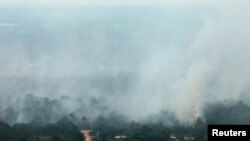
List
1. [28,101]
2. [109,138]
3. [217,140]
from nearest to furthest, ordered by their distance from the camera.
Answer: [217,140] → [109,138] → [28,101]

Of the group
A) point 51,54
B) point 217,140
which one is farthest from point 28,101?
point 217,140

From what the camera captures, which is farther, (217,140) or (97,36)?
(97,36)

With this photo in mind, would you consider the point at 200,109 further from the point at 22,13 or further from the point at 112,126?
the point at 22,13

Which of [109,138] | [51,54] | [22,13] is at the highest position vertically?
[22,13]

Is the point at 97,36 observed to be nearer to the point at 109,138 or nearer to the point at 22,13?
the point at 22,13

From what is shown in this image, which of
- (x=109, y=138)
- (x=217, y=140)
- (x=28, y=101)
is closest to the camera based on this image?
(x=217, y=140)

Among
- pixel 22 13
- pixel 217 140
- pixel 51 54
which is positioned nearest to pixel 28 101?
pixel 51 54

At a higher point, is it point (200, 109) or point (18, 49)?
point (18, 49)
